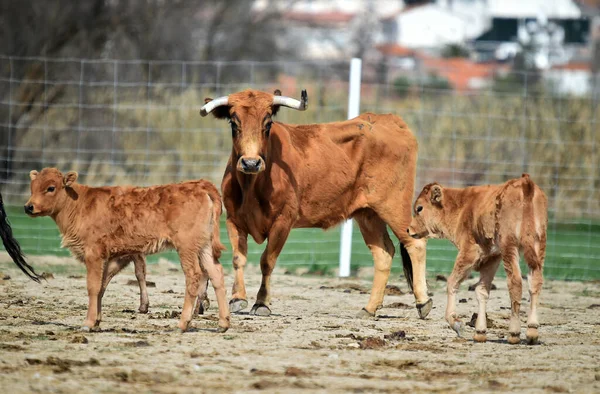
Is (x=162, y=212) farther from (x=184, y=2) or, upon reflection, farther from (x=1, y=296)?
(x=184, y=2)

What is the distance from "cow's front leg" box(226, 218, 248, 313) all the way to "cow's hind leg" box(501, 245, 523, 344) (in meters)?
2.60

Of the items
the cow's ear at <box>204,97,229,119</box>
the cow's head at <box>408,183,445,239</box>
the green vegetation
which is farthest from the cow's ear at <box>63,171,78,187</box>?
the green vegetation

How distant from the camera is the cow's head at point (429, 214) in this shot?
31.0 feet

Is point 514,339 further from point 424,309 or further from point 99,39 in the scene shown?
point 99,39

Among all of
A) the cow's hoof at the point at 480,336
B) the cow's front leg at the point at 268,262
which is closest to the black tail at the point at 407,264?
the cow's front leg at the point at 268,262

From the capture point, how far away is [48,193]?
8.88 metres

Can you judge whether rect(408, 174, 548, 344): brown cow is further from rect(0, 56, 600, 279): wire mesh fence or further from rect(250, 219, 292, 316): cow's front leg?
rect(0, 56, 600, 279): wire mesh fence

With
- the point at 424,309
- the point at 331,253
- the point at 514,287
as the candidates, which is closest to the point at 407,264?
the point at 424,309

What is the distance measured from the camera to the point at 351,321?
9648 millimetres

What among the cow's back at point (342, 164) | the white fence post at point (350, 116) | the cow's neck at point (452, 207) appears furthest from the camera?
the white fence post at point (350, 116)

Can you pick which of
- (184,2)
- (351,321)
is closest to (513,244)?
(351,321)

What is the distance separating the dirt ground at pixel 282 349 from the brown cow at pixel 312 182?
550 mm

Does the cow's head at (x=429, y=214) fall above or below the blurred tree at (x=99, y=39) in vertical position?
below

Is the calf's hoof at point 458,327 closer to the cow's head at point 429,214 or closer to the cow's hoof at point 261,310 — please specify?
the cow's head at point 429,214
